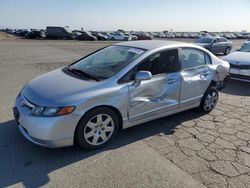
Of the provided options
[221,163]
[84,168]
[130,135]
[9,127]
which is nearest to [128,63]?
[130,135]

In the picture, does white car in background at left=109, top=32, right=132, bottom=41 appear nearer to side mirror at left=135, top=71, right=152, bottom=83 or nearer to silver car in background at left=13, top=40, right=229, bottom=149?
silver car in background at left=13, top=40, right=229, bottom=149

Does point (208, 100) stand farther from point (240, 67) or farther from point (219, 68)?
point (240, 67)

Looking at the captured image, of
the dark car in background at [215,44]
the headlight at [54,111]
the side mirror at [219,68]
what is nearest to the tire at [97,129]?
the headlight at [54,111]

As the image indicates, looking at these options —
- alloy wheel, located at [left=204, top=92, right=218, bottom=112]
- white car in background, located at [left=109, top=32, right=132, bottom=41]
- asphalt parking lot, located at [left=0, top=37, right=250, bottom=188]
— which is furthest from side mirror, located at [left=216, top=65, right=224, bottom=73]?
white car in background, located at [left=109, top=32, right=132, bottom=41]

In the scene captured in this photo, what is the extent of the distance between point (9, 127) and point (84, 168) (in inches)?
74.8

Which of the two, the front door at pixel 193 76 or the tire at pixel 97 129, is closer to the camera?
the tire at pixel 97 129

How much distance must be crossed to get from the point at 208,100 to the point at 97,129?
2.72m

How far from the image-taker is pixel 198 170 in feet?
10.4

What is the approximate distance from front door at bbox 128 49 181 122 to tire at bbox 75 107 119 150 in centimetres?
36

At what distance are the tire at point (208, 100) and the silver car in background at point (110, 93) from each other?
1.0 inches

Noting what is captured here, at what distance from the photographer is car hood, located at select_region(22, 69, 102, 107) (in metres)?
3.24

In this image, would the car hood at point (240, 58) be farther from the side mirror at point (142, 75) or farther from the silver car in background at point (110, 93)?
the side mirror at point (142, 75)

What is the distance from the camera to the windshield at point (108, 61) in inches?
153

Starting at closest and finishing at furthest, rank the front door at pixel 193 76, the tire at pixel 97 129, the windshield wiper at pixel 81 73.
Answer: the tire at pixel 97 129 < the windshield wiper at pixel 81 73 < the front door at pixel 193 76
